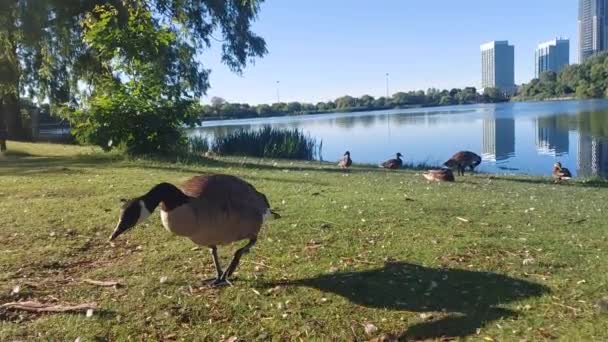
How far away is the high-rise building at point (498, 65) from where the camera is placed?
165875 millimetres

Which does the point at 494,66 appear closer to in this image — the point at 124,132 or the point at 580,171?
the point at 580,171

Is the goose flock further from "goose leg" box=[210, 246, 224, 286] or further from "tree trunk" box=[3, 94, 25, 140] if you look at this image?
"tree trunk" box=[3, 94, 25, 140]

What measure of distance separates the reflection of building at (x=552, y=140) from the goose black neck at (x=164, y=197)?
28236 mm

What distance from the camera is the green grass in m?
4.04

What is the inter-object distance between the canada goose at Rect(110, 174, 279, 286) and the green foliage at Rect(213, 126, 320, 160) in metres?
19.5

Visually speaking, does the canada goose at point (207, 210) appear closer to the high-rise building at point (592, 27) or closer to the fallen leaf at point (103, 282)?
the fallen leaf at point (103, 282)

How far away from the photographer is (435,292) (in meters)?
4.60

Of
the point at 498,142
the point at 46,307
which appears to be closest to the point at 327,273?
the point at 46,307

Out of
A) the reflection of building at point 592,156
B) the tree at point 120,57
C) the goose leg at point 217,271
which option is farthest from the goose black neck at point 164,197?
the reflection of building at point 592,156

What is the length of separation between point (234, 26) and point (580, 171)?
17.4 metres

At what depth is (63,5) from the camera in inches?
851

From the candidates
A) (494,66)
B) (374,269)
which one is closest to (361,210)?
(374,269)

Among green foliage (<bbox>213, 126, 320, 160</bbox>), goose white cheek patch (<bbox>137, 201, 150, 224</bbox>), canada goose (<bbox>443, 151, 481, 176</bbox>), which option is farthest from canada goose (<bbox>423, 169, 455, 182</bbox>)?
green foliage (<bbox>213, 126, 320, 160</bbox>)

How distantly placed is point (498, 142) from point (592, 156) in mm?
9171
